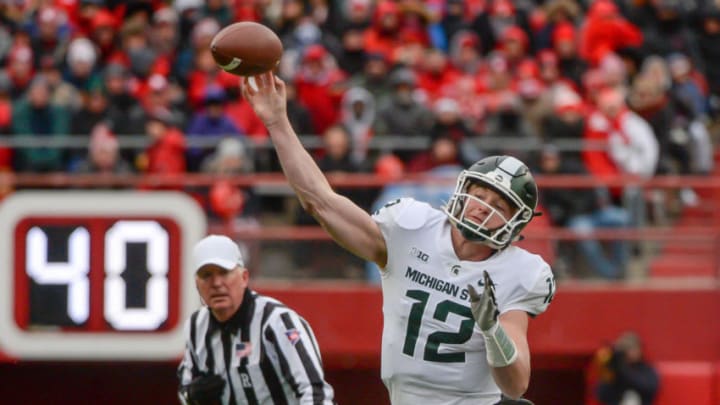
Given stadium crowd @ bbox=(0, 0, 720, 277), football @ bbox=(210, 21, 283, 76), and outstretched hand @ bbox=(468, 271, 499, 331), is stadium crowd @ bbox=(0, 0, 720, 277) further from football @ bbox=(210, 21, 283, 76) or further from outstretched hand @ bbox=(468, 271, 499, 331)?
outstretched hand @ bbox=(468, 271, 499, 331)

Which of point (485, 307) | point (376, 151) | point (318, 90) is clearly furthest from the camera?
point (318, 90)

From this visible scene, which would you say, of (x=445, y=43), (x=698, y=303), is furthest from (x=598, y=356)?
(x=445, y=43)

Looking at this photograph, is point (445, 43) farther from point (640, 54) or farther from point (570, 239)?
point (570, 239)

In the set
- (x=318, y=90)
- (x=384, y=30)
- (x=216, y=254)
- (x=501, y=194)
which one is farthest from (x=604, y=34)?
(x=501, y=194)

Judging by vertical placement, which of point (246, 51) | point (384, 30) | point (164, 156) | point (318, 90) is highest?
point (384, 30)

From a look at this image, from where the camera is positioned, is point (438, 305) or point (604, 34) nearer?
point (438, 305)

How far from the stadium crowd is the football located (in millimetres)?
5735

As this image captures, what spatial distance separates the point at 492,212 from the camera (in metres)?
4.66

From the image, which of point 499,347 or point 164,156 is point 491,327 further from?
point 164,156

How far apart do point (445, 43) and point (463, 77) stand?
1112 millimetres

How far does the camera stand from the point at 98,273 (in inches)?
279

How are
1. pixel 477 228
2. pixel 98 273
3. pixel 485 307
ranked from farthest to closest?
pixel 98 273 < pixel 477 228 < pixel 485 307

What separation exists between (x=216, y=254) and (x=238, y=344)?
0.37m

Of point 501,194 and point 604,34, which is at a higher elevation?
point 604,34
